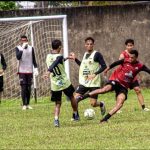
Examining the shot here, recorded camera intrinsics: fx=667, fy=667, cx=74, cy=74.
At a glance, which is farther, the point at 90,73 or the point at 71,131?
the point at 90,73

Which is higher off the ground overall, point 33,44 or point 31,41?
point 31,41

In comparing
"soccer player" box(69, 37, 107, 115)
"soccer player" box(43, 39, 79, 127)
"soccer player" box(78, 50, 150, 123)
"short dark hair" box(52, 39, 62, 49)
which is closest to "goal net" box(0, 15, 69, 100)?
"soccer player" box(69, 37, 107, 115)

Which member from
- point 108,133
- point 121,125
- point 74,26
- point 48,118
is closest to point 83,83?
point 48,118

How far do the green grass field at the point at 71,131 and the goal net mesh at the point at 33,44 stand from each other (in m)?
4.83

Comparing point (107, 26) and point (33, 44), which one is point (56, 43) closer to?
point (33, 44)

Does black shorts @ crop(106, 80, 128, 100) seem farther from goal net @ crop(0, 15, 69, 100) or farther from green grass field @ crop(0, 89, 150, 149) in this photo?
goal net @ crop(0, 15, 69, 100)

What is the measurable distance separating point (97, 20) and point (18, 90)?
3563 mm

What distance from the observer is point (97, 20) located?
2238cm

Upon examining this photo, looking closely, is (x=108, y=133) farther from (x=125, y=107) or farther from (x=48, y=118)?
(x=125, y=107)

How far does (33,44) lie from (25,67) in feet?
11.3

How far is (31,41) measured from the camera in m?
20.1

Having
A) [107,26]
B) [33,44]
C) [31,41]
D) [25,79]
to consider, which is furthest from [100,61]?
[107,26]

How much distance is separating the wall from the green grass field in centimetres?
646

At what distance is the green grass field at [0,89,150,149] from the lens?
10.1m
